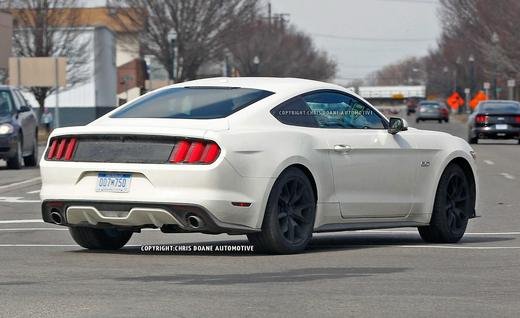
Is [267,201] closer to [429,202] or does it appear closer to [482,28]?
[429,202]

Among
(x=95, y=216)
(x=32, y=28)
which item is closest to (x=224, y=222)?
(x=95, y=216)

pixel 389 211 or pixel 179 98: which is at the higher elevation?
pixel 179 98

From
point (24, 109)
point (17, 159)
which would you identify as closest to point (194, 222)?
point (17, 159)

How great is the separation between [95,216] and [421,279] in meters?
2.72

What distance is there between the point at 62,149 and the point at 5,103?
16871 mm

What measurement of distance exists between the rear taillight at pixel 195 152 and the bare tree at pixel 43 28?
213 feet

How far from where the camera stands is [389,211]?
487 inches

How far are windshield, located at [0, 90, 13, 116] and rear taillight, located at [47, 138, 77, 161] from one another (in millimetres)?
16583

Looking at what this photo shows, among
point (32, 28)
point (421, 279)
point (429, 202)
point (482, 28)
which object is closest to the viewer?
point (421, 279)

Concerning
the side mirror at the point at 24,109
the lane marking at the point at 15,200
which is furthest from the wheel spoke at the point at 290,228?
the side mirror at the point at 24,109

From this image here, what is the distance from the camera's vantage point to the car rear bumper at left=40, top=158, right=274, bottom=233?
10.7m

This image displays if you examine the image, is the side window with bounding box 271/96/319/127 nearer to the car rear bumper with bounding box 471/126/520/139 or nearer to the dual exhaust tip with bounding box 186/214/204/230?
the dual exhaust tip with bounding box 186/214/204/230

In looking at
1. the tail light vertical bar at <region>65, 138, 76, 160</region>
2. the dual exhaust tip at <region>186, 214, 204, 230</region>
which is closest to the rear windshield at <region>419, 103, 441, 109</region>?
the tail light vertical bar at <region>65, 138, 76, 160</region>

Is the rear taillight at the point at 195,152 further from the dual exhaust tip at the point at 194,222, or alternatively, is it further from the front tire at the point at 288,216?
the front tire at the point at 288,216
